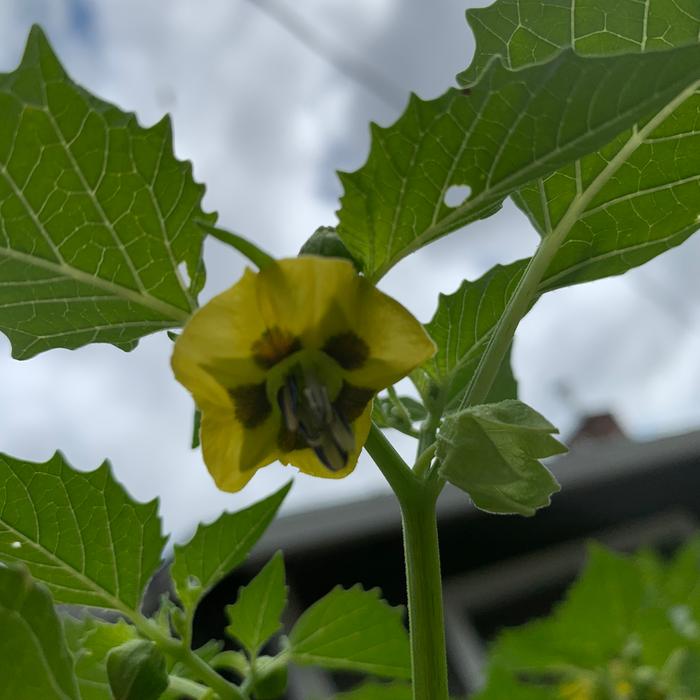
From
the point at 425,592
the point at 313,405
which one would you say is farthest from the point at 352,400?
the point at 425,592

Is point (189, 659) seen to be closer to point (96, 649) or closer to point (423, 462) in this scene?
point (96, 649)

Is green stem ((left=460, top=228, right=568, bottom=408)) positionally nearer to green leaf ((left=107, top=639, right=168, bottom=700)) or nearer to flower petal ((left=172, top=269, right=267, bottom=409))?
flower petal ((left=172, top=269, right=267, bottom=409))

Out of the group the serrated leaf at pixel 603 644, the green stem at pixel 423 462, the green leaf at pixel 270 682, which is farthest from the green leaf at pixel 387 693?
the green stem at pixel 423 462

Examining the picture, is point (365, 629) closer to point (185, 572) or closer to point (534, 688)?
point (185, 572)

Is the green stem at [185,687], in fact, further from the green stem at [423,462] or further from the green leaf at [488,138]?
the green leaf at [488,138]

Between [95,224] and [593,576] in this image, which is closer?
[95,224]

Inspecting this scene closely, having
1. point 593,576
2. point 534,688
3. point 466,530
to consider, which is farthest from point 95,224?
point 466,530
